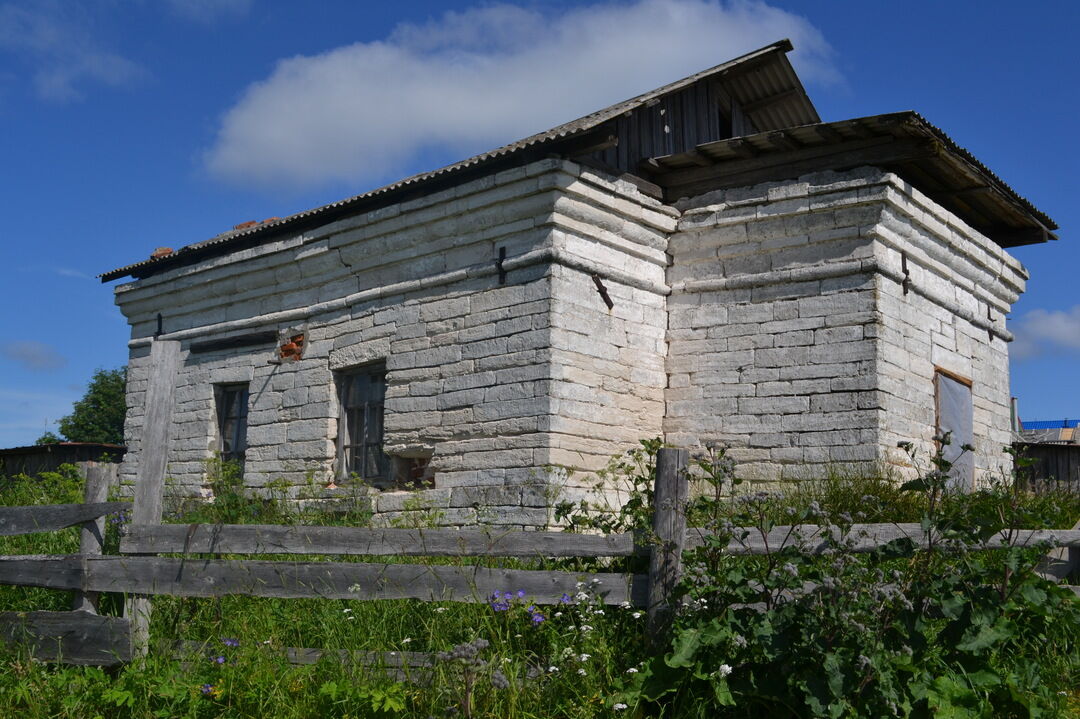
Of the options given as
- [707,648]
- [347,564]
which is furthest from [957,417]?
[347,564]

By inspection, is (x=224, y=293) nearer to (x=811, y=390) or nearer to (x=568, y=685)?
(x=811, y=390)

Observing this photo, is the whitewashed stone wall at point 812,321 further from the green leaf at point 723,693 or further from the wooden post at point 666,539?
the green leaf at point 723,693

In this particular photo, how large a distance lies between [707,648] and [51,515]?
4.15 metres

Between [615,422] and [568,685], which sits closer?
[568,685]

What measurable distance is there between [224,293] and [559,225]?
4909 millimetres

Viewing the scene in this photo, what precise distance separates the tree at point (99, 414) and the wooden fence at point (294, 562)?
1223 inches

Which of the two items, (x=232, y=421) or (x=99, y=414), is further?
(x=99, y=414)

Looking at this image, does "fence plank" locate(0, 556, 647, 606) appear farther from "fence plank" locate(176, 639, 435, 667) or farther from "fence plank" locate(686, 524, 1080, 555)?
"fence plank" locate(686, 524, 1080, 555)

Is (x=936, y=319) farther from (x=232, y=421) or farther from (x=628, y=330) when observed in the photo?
(x=232, y=421)

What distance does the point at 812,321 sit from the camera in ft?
31.0

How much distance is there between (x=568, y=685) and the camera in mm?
4910

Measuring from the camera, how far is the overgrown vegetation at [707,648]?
4352mm

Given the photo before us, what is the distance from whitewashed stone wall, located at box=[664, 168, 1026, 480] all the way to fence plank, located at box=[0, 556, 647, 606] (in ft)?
14.6

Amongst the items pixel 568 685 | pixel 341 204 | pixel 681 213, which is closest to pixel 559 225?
pixel 681 213
